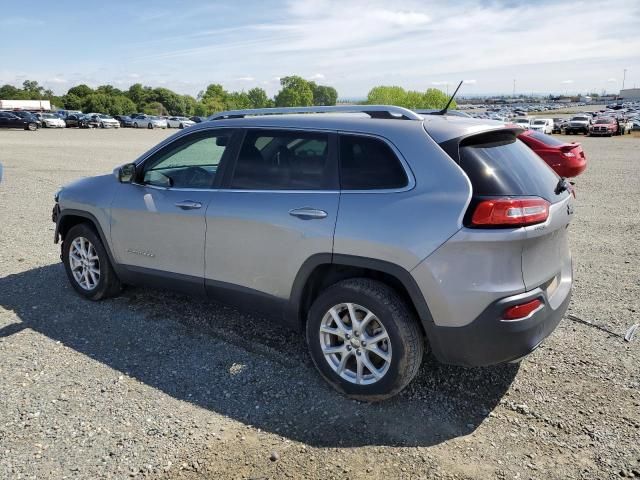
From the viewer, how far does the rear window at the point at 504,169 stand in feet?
9.74

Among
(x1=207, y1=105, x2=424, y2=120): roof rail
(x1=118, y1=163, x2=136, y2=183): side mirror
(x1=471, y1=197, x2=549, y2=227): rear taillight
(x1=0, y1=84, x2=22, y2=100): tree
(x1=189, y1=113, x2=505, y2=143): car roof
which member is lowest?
(x1=471, y1=197, x2=549, y2=227): rear taillight

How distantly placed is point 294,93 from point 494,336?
10841 cm

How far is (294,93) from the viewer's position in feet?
350

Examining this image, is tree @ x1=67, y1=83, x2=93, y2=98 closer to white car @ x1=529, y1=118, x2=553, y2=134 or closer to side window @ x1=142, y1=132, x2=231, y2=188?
white car @ x1=529, y1=118, x2=553, y2=134

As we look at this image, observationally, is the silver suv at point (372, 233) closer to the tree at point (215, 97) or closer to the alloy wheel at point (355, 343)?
the alloy wheel at point (355, 343)

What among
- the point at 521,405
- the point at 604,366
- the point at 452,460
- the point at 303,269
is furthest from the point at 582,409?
the point at 303,269

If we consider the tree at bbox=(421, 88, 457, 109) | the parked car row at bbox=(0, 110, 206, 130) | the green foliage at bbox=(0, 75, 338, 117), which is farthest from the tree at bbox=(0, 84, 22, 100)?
the tree at bbox=(421, 88, 457, 109)

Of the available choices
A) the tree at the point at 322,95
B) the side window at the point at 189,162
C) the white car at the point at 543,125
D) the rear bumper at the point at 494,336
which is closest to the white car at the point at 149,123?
the white car at the point at 543,125

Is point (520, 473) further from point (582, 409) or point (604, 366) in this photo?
point (604, 366)

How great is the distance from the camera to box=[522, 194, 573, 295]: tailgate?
2.96 m

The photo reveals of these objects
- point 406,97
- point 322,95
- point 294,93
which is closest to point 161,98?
point 294,93

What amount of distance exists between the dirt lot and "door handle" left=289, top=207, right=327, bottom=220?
3.68 ft

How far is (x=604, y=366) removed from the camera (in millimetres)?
3775

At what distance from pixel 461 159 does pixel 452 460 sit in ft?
5.50
